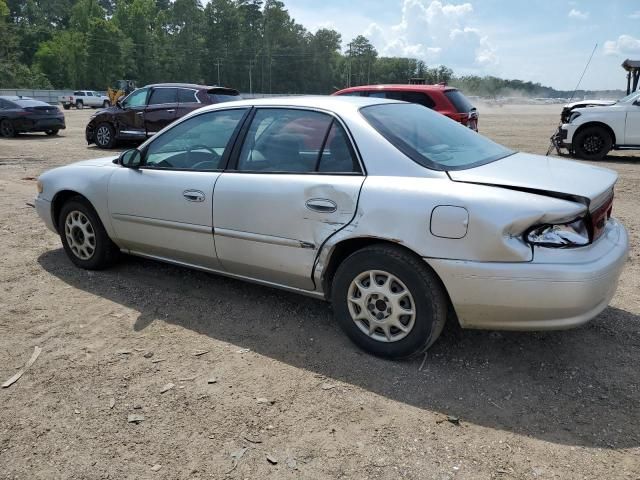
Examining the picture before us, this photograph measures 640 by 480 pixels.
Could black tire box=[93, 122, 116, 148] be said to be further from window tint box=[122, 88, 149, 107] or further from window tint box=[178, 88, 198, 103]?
window tint box=[178, 88, 198, 103]

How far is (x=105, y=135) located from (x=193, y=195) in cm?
1180

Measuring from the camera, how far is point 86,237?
469 centimetres

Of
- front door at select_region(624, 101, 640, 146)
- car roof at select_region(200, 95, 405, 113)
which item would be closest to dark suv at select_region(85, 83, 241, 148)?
front door at select_region(624, 101, 640, 146)

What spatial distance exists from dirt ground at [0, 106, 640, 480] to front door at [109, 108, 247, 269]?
44 cm

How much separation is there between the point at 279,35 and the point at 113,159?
12665cm

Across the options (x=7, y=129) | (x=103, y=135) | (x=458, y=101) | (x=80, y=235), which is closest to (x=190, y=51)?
(x=7, y=129)

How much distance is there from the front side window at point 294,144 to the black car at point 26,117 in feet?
55.0

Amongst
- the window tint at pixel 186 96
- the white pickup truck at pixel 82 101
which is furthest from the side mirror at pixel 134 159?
the white pickup truck at pixel 82 101

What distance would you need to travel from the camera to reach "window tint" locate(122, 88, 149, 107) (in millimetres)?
13633

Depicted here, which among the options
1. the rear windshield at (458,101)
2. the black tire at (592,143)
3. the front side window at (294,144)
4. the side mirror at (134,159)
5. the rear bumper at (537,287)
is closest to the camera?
the rear bumper at (537,287)

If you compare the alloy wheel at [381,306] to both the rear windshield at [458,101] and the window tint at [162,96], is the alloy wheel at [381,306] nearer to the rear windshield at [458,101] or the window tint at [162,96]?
the rear windshield at [458,101]

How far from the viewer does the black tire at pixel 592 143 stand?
40.1ft

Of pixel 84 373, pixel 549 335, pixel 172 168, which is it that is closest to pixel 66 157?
pixel 172 168

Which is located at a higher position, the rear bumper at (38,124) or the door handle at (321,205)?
the rear bumper at (38,124)
